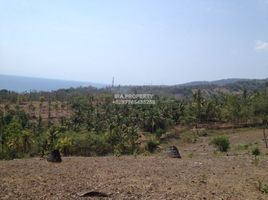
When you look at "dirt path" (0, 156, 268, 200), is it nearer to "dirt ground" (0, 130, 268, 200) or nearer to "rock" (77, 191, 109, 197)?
"dirt ground" (0, 130, 268, 200)

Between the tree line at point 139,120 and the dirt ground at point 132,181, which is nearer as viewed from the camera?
the dirt ground at point 132,181

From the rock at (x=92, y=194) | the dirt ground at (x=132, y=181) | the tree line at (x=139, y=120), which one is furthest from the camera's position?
the tree line at (x=139, y=120)

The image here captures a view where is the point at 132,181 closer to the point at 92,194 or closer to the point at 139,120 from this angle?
the point at 92,194

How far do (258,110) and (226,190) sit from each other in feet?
210

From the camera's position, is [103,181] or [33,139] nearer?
[103,181]

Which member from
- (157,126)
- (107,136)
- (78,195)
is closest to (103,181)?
(78,195)

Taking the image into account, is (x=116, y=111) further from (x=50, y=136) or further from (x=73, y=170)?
(x=73, y=170)

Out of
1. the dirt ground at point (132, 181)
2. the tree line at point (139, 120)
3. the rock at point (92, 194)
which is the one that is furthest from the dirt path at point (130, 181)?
the tree line at point (139, 120)

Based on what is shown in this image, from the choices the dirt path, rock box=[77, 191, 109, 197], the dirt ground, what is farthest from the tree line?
rock box=[77, 191, 109, 197]

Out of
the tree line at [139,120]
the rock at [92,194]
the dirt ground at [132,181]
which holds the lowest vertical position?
the tree line at [139,120]

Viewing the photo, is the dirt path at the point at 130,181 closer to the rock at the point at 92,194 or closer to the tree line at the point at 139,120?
the rock at the point at 92,194

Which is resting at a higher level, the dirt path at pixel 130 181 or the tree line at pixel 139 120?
the dirt path at pixel 130 181

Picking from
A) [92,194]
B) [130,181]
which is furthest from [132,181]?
[92,194]

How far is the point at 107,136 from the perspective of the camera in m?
47.9
